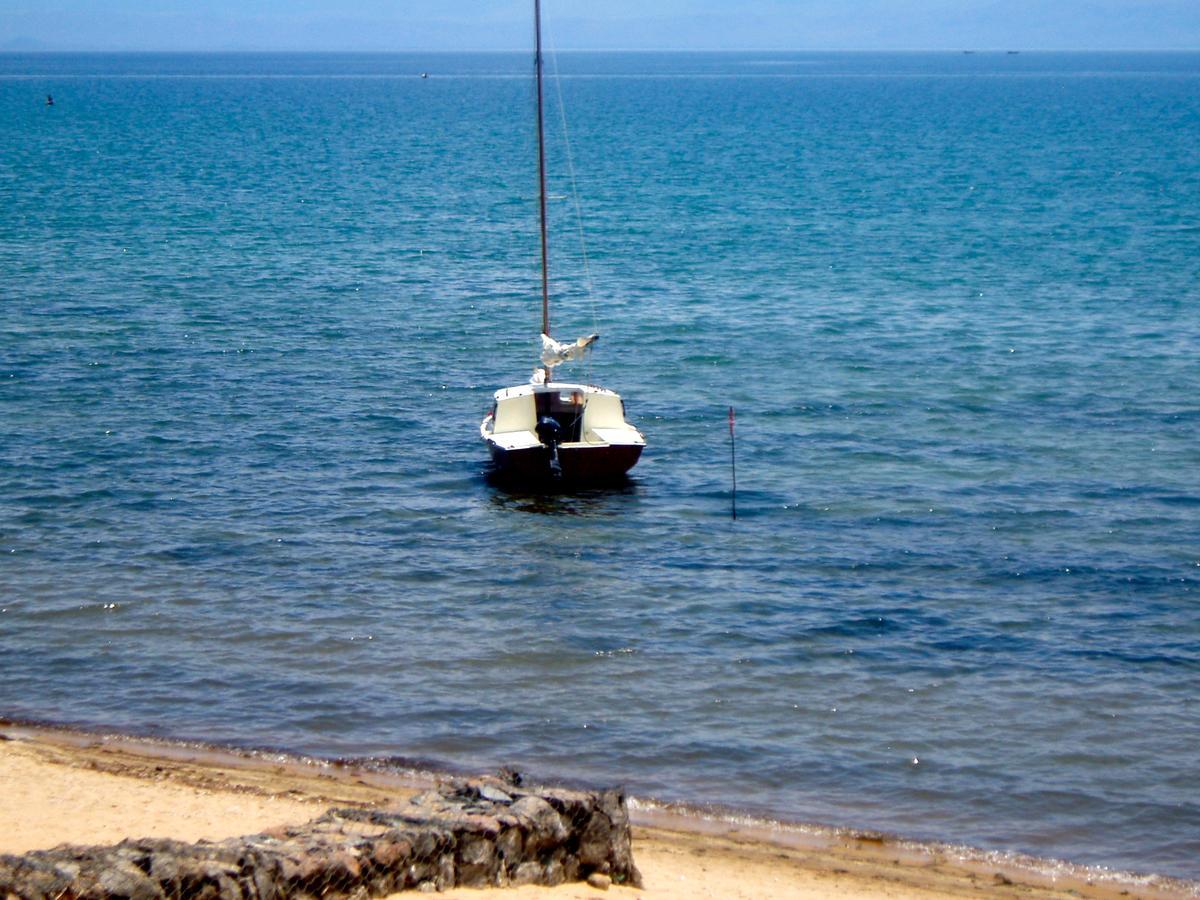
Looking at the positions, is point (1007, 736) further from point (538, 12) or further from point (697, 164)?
point (697, 164)

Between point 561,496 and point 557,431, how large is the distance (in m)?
1.74

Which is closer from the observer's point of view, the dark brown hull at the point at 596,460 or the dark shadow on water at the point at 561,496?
the dark shadow on water at the point at 561,496

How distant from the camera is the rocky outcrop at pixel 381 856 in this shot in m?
13.3

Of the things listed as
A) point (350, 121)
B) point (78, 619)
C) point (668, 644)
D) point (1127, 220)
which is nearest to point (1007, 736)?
point (668, 644)

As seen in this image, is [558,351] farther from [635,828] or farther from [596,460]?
[635,828]

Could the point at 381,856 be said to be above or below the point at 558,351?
below

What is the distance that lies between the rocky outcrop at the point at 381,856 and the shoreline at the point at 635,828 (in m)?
1.27

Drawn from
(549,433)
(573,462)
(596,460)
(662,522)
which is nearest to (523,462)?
(573,462)

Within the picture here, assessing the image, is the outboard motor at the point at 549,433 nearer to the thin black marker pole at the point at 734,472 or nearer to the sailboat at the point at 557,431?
the sailboat at the point at 557,431

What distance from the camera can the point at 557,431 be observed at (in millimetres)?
35406

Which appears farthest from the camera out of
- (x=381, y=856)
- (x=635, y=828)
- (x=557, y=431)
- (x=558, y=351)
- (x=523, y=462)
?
(x=558, y=351)

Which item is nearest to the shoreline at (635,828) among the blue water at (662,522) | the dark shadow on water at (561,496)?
the blue water at (662,522)

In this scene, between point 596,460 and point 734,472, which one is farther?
point 734,472

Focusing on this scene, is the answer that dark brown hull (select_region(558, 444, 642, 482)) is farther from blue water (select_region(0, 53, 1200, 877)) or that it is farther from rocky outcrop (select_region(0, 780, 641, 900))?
rocky outcrop (select_region(0, 780, 641, 900))
